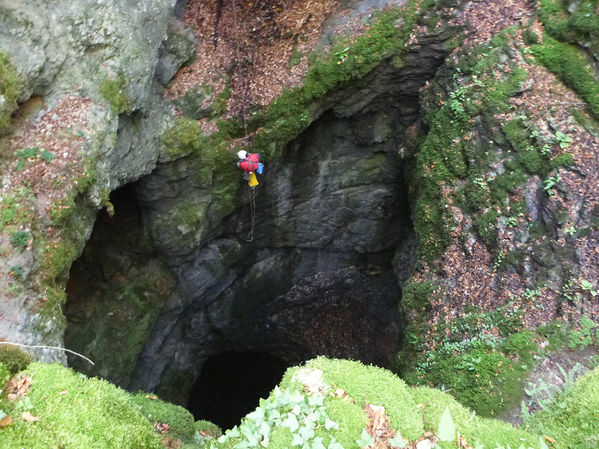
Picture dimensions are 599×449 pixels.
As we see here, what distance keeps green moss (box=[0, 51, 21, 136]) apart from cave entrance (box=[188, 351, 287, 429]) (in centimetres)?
Answer: 1146

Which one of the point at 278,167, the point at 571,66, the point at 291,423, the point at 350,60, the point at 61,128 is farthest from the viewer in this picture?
the point at 278,167

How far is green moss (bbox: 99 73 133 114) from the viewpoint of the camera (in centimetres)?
786

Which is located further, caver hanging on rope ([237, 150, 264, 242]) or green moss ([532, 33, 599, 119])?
caver hanging on rope ([237, 150, 264, 242])

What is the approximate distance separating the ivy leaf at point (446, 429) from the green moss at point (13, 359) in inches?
192

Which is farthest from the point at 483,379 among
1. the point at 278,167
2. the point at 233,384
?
the point at 233,384

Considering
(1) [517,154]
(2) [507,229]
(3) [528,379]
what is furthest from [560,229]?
(3) [528,379]

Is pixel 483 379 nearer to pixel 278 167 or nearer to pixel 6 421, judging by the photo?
pixel 6 421

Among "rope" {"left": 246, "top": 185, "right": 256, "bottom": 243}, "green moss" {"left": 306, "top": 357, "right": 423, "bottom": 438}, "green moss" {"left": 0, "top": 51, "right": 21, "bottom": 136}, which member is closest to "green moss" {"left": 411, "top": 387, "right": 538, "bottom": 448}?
"green moss" {"left": 306, "top": 357, "right": 423, "bottom": 438}

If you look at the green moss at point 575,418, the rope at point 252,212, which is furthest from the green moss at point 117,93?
the green moss at point 575,418

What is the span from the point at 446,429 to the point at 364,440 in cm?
87

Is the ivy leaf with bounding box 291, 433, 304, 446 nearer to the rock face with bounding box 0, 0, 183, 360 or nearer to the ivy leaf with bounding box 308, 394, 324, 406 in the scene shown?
the ivy leaf with bounding box 308, 394, 324, 406

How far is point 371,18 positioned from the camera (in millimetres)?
10430

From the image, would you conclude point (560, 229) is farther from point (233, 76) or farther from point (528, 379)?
point (233, 76)

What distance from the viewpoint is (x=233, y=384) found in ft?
52.1
